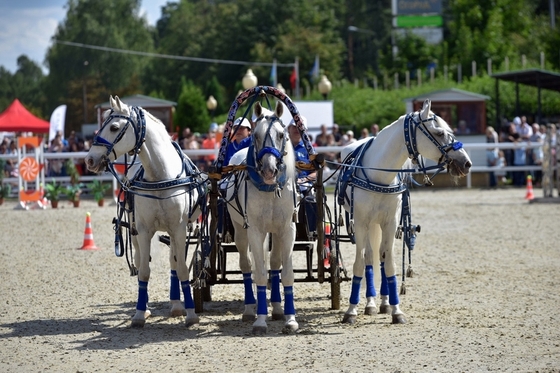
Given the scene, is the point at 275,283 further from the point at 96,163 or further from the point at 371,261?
the point at 96,163

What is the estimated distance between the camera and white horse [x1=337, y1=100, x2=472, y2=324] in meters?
9.57

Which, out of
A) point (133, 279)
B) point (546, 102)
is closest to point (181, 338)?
point (133, 279)

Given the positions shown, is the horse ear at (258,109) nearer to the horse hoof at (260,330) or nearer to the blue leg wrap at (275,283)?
the blue leg wrap at (275,283)

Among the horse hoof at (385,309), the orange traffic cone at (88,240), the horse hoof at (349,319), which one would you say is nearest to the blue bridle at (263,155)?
the horse hoof at (349,319)

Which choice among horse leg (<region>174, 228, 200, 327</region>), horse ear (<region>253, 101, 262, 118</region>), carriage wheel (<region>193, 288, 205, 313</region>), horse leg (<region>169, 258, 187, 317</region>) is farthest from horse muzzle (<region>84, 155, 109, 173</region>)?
carriage wheel (<region>193, 288, 205, 313</region>)

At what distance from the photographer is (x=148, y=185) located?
31.7 ft

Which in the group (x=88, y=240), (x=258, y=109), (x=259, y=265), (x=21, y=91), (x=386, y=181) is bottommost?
(x=88, y=240)

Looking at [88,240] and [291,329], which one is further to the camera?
[88,240]

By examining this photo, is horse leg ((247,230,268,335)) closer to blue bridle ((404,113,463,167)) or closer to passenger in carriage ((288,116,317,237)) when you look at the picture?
passenger in carriage ((288,116,317,237))

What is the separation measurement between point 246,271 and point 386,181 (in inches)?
70.1

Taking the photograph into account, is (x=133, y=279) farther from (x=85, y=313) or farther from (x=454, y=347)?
(x=454, y=347)

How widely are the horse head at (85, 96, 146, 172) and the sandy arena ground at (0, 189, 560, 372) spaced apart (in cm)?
170

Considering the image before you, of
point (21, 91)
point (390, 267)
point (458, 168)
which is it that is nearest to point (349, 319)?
point (390, 267)

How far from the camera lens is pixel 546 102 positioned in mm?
38906
